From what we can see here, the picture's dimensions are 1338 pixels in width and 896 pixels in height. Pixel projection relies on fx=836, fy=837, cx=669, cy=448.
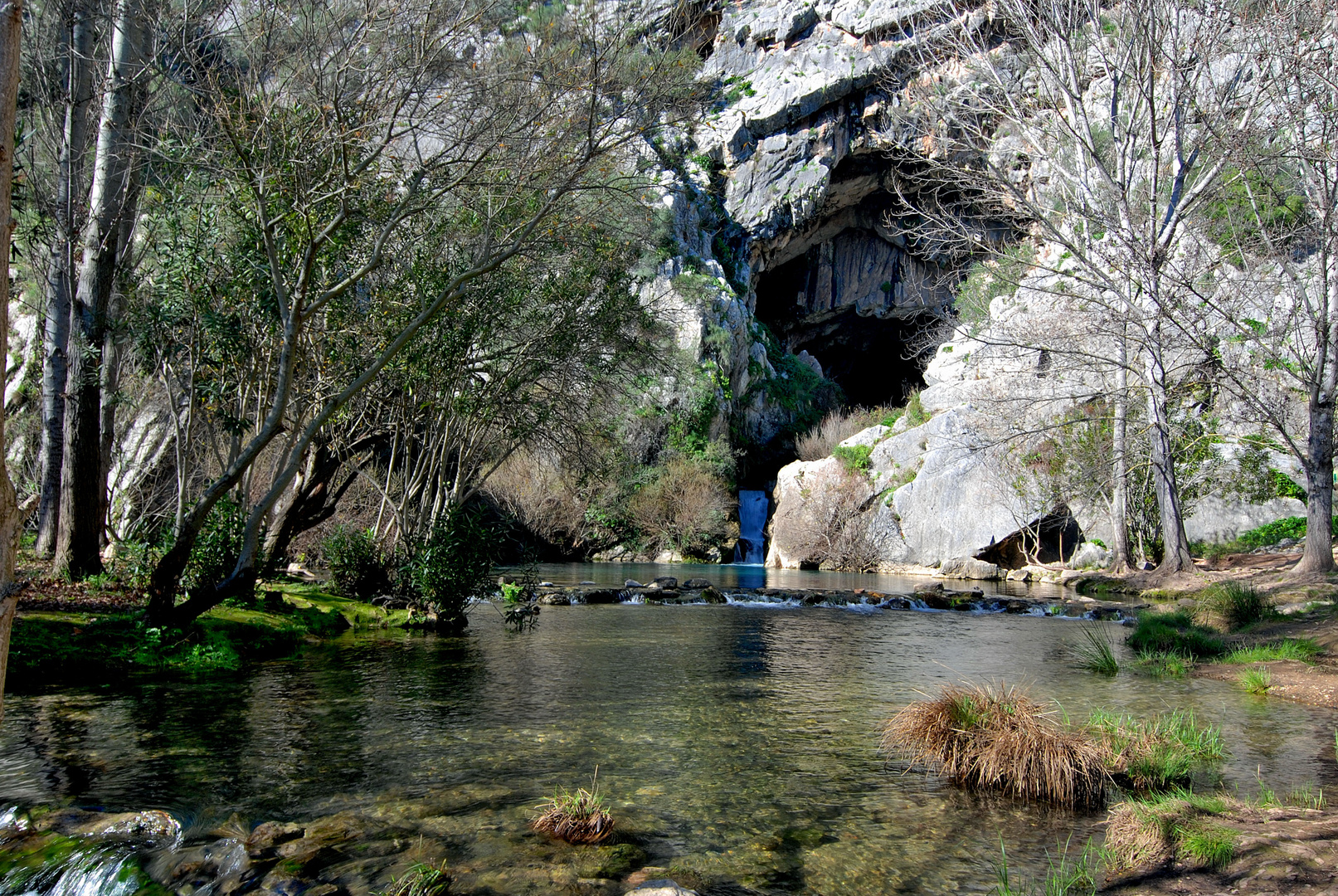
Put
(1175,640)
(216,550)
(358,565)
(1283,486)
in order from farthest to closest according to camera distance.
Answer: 1. (1283,486)
2. (358,565)
3. (1175,640)
4. (216,550)

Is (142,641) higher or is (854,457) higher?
(854,457)

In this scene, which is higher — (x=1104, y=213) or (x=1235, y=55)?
(x=1235, y=55)

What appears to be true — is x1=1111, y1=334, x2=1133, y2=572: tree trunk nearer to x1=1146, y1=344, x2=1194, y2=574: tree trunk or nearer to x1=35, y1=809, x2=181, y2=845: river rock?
x1=1146, y1=344, x2=1194, y2=574: tree trunk

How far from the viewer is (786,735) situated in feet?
23.7

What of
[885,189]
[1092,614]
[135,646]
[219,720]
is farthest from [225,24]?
[885,189]

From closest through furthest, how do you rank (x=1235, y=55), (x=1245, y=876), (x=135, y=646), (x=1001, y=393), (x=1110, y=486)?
(x=1245, y=876)
(x=135, y=646)
(x=1235, y=55)
(x=1110, y=486)
(x=1001, y=393)

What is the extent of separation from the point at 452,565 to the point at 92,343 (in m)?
5.78

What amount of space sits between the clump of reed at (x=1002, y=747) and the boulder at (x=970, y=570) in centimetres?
2069

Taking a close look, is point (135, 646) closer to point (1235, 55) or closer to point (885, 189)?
point (1235, 55)

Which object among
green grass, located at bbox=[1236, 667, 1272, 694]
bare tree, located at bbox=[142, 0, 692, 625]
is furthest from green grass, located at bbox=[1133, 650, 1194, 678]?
bare tree, located at bbox=[142, 0, 692, 625]

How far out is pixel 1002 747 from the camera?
5695 millimetres

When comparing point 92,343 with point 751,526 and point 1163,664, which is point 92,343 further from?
point 751,526

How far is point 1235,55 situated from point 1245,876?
45.0 ft

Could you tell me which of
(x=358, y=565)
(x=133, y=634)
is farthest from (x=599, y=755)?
(x=358, y=565)
